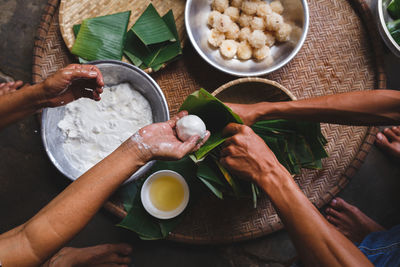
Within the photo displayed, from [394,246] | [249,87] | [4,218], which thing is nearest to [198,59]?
[249,87]

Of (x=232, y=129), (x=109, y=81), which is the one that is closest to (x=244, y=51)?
(x=232, y=129)

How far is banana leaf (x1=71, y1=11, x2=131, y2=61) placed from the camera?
1778 mm

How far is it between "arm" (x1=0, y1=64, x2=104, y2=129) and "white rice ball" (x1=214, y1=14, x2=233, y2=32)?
2.51ft

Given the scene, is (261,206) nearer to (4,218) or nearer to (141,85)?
(141,85)

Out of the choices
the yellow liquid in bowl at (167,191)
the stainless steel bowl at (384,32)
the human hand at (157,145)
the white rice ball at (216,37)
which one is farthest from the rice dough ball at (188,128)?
the stainless steel bowl at (384,32)

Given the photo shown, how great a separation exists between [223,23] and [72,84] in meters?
0.92

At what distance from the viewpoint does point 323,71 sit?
75.0 inches

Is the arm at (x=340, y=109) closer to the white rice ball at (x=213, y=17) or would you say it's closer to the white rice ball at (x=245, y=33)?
the white rice ball at (x=245, y=33)

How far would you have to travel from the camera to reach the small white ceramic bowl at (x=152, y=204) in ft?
5.54

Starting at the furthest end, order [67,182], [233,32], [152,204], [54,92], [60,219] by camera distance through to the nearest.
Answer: [67,182] < [233,32] < [152,204] < [54,92] < [60,219]

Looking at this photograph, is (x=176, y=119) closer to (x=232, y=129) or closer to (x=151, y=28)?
(x=232, y=129)

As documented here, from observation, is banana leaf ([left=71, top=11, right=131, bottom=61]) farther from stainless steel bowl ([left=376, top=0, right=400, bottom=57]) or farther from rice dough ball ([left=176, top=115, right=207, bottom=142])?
stainless steel bowl ([left=376, top=0, right=400, bottom=57])

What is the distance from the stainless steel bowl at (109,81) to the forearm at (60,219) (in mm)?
390

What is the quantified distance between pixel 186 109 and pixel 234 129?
275 millimetres
